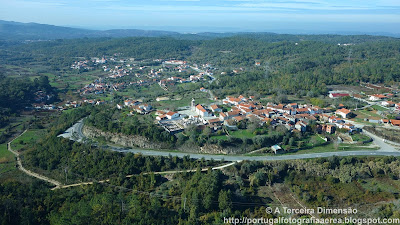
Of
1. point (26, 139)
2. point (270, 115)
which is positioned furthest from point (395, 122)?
point (26, 139)

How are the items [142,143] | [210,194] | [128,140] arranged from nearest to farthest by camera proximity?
[210,194]
[142,143]
[128,140]

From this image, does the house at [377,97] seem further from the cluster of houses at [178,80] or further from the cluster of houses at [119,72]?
the cluster of houses at [119,72]

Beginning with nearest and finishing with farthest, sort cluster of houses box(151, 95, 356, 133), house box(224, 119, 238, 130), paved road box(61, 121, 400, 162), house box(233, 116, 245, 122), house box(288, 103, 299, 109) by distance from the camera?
paved road box(61, 121, 400, 162) → house box(224, 119, 238, 130) → cluster of houses box(151, 95, 356, 133) → house box(233, 116, 245, 122) → house box(288, 103, 299, 109)

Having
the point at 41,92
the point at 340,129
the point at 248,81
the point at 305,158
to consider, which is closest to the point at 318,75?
the point at 248,81

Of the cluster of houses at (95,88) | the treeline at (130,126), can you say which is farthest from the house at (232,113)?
the cluster of houses at (95,88)

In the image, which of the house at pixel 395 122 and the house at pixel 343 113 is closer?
the house at pixel 395 122

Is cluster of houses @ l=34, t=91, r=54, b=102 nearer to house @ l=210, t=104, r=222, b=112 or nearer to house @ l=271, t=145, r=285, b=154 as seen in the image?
house @ l=210, t=104, r=222, b=112

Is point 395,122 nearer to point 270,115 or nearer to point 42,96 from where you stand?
point 270,115

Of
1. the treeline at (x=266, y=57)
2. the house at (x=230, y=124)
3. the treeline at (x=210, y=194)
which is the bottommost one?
the treeline at (x=210, y=194)

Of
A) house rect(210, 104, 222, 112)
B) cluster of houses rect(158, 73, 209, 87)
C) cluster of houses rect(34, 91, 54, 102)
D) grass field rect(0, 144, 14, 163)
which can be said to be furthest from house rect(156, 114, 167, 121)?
cluster of houses rect(34, 91, 54, 102)

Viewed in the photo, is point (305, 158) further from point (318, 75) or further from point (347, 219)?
point (318, 75)

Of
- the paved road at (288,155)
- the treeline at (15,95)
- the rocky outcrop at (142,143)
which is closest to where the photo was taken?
the paved road at (288,155)
